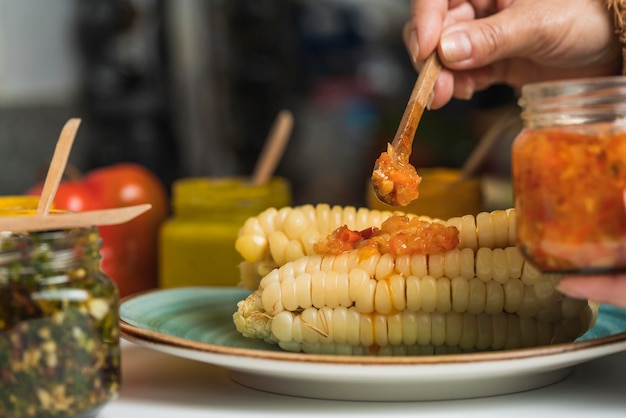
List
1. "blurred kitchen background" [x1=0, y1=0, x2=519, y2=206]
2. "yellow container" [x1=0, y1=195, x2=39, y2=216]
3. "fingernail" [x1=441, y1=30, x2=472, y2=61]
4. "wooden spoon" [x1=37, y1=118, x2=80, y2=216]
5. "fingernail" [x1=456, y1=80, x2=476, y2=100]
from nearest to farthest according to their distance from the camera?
1. "wooden spoon" [x1=37, y1=118, x2=80, y2=216]
2. "yellow container" [x1=0, y1=195, x2=39, y2=216]
3. "fingernail" [x1=441, y1=30, x2=472, y2=61]
4. "fingernail" [x1=456, y1=80, x2=476, y2=100]
5. "blurred kitchen background" [x1=0, y1=0, x2=519, y2=206]

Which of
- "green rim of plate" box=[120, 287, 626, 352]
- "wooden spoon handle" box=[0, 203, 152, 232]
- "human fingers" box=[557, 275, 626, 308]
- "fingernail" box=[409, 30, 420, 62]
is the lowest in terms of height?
A: "green rim of plate" box=[120, 287, 626, 352]

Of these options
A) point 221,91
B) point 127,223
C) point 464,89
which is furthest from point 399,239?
point 221,91

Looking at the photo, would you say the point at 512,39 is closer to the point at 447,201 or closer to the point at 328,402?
the point at 447,201

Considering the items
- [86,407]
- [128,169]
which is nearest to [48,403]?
[86,407]

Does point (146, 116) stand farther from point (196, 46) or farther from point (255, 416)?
point (255, 416)

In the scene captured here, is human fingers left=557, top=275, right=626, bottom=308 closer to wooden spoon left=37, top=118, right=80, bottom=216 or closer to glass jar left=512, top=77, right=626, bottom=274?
glass jar left=512, top=77, right=626, bottom=274

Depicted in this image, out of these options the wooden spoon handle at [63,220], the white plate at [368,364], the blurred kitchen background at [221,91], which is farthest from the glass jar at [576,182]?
the blurred kitchen background at [221,91]

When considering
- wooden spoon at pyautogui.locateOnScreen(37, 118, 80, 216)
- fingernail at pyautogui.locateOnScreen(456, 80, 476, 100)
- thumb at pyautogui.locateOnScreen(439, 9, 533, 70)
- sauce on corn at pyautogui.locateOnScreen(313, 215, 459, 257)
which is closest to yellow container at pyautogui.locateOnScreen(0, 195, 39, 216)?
wooden spoon at pyautogui.locateOnScreen(37, 118, 80, 216)
